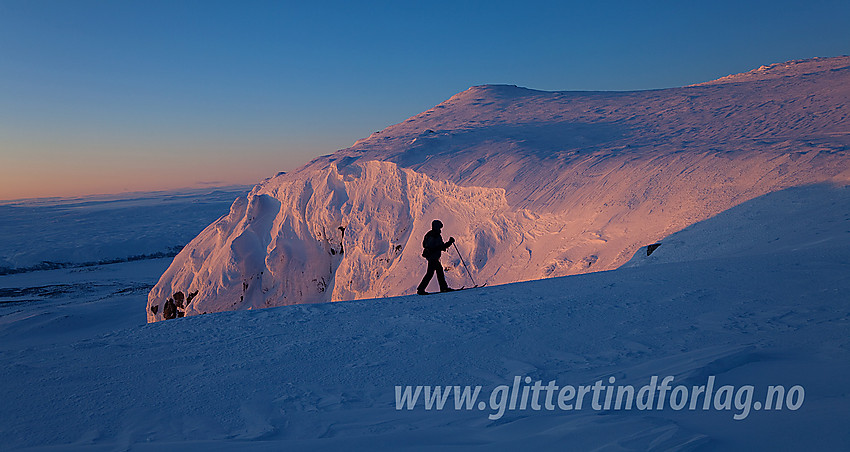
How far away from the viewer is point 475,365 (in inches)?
141

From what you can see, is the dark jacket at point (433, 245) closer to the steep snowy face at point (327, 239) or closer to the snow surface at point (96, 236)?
the steep snowy face at point (327, 239)

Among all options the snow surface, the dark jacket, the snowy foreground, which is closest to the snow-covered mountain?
the dark jacket

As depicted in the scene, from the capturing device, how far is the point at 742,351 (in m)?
3.31

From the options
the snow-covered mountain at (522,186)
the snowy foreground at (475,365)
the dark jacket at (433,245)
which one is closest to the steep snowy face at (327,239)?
the snow-covered mountain at (522,186)

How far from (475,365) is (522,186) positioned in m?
8.51

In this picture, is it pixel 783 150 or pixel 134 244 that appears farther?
A: pixel 134 244

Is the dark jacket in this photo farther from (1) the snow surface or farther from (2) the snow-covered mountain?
(1) the snow surface

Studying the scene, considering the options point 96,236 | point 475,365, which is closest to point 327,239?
point 475,365

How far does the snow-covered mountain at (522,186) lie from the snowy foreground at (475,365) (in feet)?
10.3

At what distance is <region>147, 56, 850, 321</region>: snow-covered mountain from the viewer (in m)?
9.18

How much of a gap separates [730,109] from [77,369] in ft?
58.2

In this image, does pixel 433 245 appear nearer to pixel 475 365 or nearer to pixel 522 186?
pixel 475 365

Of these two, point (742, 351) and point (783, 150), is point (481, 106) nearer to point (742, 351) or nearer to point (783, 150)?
point (783, 150)

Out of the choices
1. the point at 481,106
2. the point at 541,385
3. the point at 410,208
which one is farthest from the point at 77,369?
the point at 481,106
